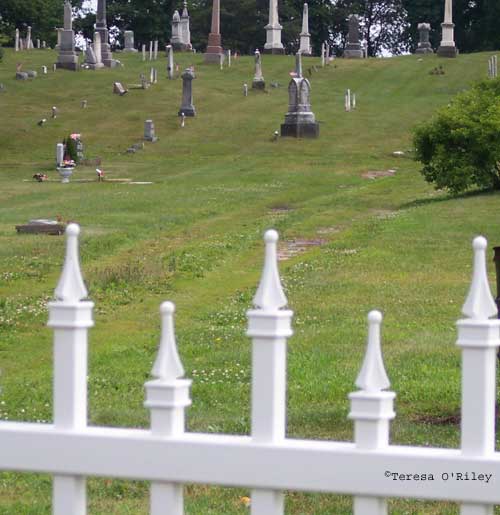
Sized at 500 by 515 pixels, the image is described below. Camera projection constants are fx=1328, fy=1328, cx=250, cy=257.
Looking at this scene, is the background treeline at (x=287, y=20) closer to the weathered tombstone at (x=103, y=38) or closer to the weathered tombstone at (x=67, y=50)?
the weathered tombstone at (x=103, y=38)

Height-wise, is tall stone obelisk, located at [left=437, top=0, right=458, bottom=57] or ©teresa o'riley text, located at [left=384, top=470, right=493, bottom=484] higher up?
tall stone obelisk, located at [left=437, top=0, right=458, bottom=57]

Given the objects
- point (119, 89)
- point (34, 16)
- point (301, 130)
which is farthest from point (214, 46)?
point (34, 16)

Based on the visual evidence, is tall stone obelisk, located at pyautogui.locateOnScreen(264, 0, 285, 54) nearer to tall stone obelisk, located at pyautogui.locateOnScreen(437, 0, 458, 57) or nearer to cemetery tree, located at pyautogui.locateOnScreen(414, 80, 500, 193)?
tall stone obelisk, located at pyautogui.locateOnScreen(437, 0, 458, 57)

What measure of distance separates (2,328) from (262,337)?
28.0 ft

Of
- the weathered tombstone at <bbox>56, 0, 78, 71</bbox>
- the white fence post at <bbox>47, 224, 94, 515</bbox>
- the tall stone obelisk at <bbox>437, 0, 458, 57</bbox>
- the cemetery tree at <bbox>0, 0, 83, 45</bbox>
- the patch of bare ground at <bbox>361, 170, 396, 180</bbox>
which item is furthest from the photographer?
the cemetery tree at <bbox>0, 0, 83, 45</bbox>

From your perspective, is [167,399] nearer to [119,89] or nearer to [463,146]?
[463,146]

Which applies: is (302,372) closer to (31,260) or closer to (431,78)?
(31,260)

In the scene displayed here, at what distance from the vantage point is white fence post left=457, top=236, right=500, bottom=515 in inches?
167

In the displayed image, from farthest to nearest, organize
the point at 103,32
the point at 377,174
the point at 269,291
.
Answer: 1. the point at 103,32
2. the point at 377,174
3. the point at 269,291

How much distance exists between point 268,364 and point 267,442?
0.84 ft

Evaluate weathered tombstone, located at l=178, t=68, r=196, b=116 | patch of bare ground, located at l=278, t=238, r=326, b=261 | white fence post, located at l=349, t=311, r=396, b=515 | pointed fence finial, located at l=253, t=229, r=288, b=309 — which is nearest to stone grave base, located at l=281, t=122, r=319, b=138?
weathered tombstone, located at l=178, t=68, r=196, b=116

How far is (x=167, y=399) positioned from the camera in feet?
14.4

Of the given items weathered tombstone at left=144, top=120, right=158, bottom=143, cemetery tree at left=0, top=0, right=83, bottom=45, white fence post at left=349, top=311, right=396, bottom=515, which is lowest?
white fence post at left=349, top=311, right=396, bottom=515

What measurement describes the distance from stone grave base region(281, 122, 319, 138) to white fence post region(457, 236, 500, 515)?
3722 cm
